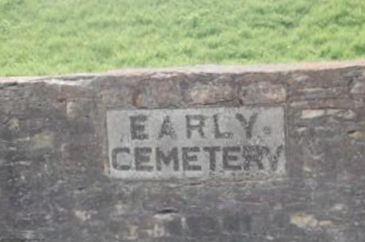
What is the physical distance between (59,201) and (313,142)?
1692mm

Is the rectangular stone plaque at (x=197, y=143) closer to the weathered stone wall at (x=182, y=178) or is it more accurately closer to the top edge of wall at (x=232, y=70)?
the weathered stone wall at (x=182, y=178)

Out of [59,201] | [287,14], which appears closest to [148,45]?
[287,14]

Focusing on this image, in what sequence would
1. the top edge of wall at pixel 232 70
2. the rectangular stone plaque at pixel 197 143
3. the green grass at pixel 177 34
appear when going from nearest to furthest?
the top edge of wall at pixel 232 70 < the rectangular stone plaque at pixel 197 143 < the green grass at pixel 177 34

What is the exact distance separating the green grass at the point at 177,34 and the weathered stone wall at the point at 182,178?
125 inches

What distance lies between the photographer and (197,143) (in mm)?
5418

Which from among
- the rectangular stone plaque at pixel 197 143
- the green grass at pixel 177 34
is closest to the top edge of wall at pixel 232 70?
the rectangular stone plaque at pixel 197 143

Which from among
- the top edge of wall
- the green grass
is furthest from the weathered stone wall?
the green grass

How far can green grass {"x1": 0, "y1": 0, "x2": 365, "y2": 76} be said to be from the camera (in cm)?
891

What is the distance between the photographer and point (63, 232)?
5711mm

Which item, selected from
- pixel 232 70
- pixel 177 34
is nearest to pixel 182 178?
pixel 232 70

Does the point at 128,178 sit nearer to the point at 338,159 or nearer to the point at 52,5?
the point at 338,159

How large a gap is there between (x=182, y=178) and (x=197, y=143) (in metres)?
0.25

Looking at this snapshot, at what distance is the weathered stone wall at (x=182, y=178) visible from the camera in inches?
205

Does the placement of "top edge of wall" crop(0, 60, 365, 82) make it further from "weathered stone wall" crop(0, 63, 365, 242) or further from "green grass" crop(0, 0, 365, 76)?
"green grass" crop(0, 0, 365, 76)
